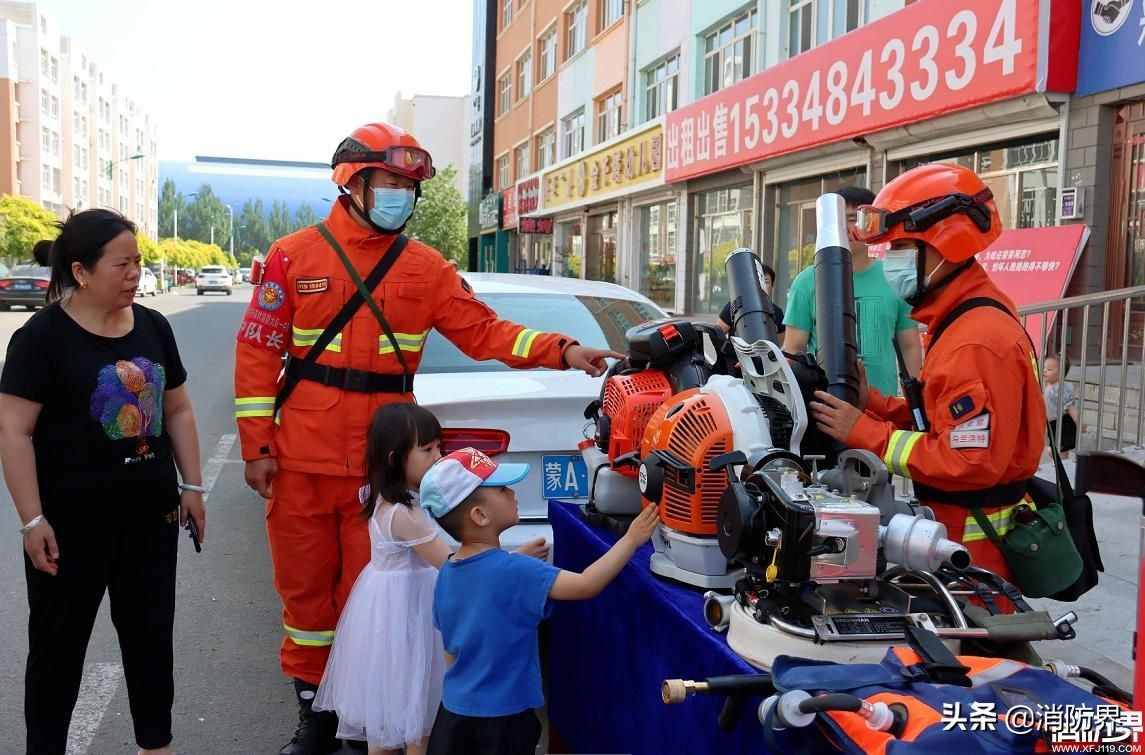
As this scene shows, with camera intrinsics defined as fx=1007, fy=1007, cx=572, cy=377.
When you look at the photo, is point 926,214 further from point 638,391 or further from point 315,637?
point 315,637

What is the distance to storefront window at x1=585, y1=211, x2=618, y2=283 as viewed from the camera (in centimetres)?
2464

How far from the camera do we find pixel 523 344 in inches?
143

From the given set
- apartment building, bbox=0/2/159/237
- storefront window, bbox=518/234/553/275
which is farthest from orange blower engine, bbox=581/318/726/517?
apartment building, bbox=0/2/159/237

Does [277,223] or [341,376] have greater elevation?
[277,223]

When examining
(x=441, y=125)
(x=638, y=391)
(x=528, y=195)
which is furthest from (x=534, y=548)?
(x=441, y=125)

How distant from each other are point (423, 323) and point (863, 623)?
2.16 metres

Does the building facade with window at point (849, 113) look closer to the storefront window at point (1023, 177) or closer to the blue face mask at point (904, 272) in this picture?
the storefront window at point (1023, 177)

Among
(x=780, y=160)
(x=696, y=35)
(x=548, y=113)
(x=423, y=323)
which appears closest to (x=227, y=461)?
(x=423, y=323)

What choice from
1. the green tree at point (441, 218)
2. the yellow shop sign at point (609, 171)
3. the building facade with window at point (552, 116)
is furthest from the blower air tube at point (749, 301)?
the green tree at point (441, 218)

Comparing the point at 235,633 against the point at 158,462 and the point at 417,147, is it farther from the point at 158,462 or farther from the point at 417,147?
the point at 417,147

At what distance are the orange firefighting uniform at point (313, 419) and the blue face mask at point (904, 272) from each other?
1.61 meters

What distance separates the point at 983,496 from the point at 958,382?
335mm

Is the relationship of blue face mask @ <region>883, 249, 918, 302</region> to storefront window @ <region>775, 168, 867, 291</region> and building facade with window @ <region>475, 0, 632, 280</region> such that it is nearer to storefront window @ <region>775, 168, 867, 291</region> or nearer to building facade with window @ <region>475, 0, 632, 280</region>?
storefront window @ <region>775, 168, 867, 291</region>

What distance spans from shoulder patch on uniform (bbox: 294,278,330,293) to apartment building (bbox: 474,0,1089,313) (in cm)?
746
